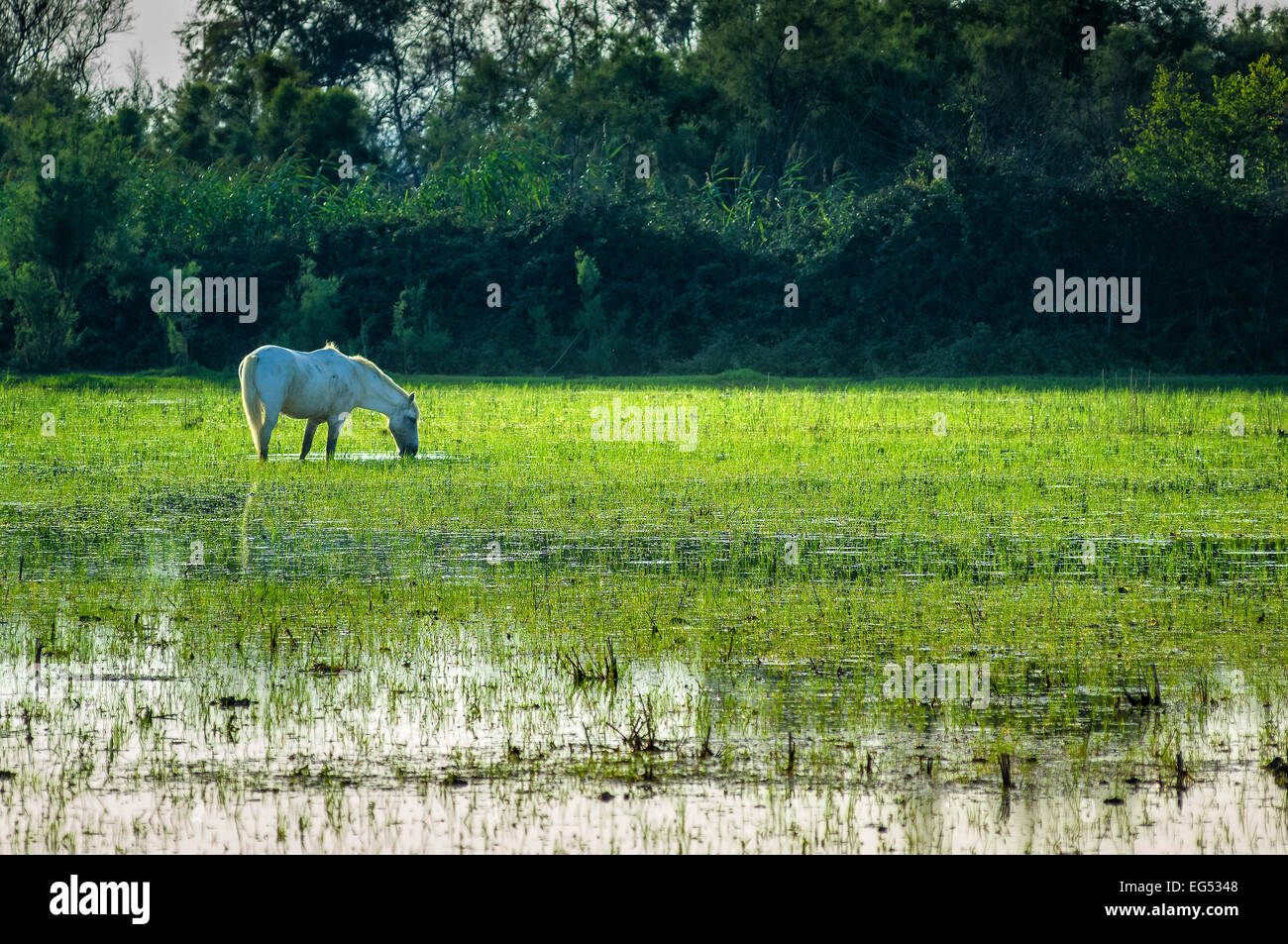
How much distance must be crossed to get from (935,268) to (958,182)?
216 cm

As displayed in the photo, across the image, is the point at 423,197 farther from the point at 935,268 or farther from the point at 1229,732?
the point at 1229,732

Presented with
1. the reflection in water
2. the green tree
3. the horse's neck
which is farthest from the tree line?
the reflection in water

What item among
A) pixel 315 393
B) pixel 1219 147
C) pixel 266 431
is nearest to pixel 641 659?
pixel 315 393

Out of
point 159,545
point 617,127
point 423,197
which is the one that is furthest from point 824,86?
point 159,545

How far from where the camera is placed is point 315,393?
15.5m

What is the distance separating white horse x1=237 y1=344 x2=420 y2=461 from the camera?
15.1 meters

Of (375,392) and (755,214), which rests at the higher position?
(755,214)

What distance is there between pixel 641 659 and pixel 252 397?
9142 millimetres

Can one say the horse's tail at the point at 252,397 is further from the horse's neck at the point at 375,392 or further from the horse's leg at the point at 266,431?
the horse's neck at the point at 375,392

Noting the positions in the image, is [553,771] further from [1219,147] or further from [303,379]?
[1219,147]

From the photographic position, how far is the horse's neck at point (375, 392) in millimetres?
16109

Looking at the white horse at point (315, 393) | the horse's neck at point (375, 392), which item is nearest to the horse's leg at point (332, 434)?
the white horse at point (315, 393)

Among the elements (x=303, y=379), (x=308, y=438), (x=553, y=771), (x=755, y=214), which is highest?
(x=755, y=214)

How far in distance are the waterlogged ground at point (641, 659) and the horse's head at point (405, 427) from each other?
1.53 m
